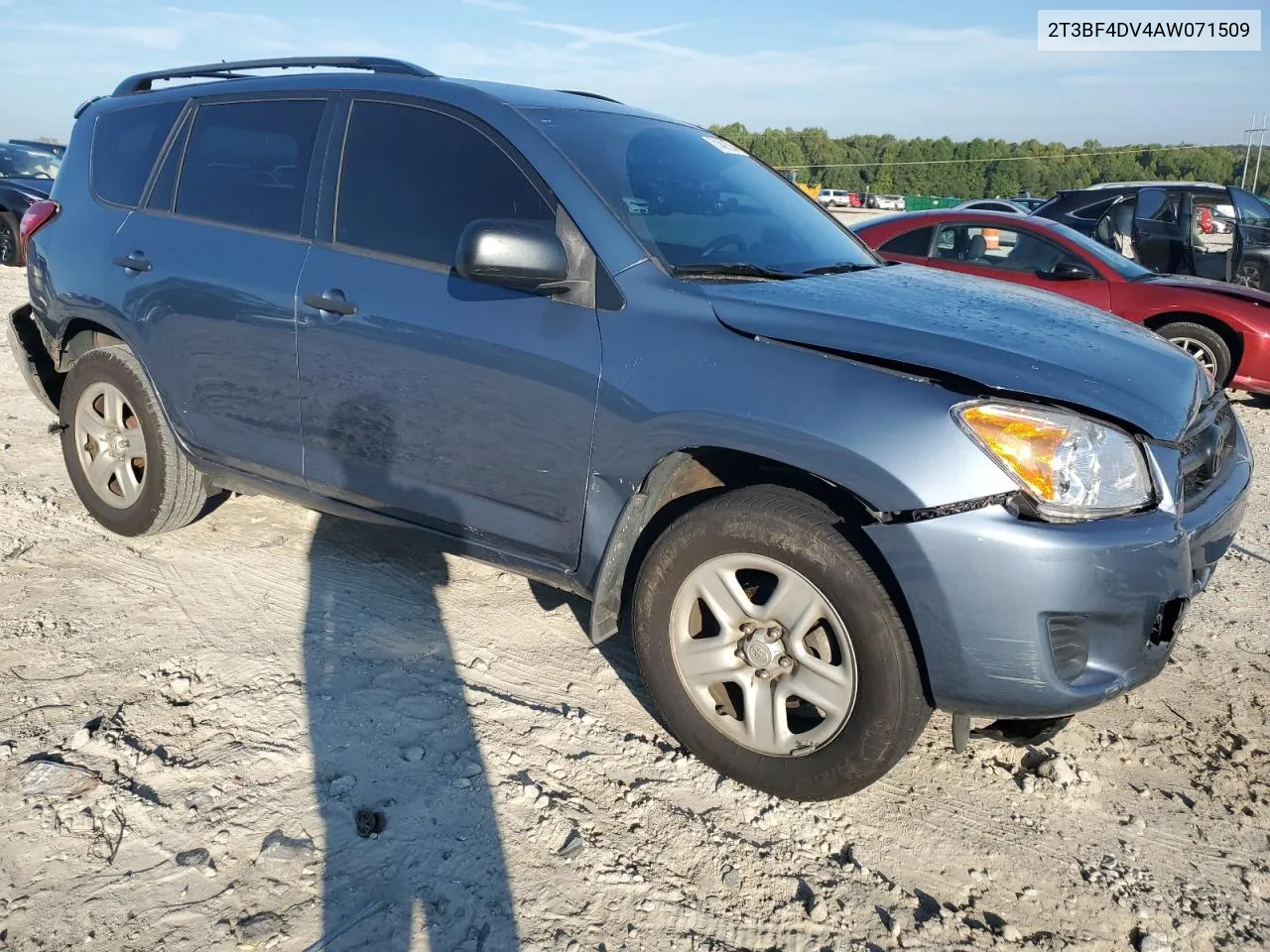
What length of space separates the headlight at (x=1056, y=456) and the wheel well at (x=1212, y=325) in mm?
6098

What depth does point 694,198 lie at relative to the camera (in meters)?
3.27

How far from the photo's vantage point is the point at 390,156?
10.7 ft

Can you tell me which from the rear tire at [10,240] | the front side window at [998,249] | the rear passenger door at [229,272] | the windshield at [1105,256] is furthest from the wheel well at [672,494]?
the rear tire at [10,240]

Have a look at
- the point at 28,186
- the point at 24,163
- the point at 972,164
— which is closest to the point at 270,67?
the point at 28,186

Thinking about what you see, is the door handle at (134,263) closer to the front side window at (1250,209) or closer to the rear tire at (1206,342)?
the rear tire at (1206,342)

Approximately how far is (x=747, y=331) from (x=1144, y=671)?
1.30m

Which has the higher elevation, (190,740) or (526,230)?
(526,230)

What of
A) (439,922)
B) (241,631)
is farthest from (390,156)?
(439,922)

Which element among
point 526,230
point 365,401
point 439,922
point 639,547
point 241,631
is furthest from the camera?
point 241,631

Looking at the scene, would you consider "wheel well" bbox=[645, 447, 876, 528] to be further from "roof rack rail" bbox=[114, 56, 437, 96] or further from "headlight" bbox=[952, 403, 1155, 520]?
"roof rack rail" bbox=[114, 56, 437, 96]

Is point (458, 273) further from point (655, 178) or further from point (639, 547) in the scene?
point (639, 547)

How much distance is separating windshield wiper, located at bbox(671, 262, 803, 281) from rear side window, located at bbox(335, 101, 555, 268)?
0.43m

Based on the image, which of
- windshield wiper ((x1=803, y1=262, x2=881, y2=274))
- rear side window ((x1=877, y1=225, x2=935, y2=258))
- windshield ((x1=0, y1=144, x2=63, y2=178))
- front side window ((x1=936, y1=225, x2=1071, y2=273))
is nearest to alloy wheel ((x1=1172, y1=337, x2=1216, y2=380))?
front side window ((x1=936, y1=225, x2=1071, y2=273))

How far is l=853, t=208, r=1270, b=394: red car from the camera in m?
7.42
